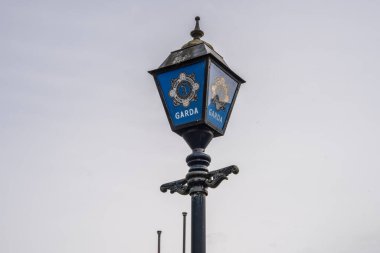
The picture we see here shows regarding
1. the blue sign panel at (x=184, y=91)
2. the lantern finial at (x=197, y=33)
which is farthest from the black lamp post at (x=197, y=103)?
the lantern finial at (x=197, y=33)

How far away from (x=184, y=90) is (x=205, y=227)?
1296 mm

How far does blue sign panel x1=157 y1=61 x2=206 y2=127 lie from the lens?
5.48 m

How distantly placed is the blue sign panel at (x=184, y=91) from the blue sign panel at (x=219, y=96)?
0.31ft

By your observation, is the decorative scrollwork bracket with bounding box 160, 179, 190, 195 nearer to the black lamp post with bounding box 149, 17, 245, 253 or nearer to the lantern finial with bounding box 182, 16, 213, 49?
the black lamp post with bounding box 149, 17, 245, 253

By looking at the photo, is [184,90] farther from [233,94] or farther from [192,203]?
[192,203]

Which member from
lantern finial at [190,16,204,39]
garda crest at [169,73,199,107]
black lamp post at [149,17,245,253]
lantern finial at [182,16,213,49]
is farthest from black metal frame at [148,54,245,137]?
lantern finial at [190,16,204,39]

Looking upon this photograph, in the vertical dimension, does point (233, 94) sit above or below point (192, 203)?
above

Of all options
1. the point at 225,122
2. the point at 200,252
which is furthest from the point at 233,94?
the point at 200,252

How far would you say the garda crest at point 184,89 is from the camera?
5516 mm

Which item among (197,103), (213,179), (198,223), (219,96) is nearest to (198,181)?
(213,179)

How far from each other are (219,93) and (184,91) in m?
0.34

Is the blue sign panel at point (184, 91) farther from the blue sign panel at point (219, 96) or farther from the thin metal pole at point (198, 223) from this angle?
the thin metal pole at point (198, 223)

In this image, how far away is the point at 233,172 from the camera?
211 inches

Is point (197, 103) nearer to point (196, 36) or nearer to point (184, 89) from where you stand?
point (184, 89)
